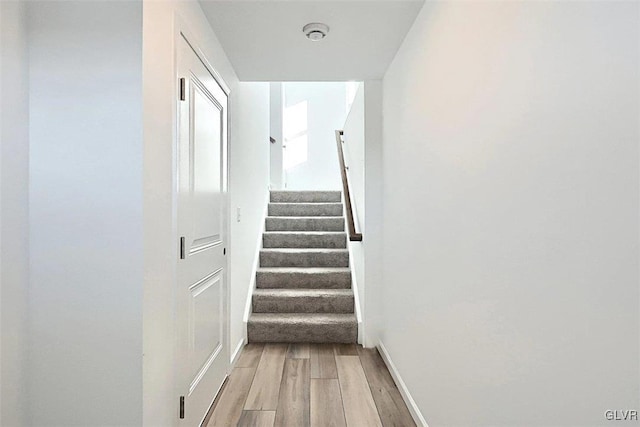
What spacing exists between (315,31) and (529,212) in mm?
1760

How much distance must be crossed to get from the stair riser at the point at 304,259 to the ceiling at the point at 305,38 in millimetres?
1831

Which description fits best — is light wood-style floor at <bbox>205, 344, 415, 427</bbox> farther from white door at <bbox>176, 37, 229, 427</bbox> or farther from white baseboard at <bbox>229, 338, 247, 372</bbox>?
white door at <bbox>176, 37, 229, 427</bbox>

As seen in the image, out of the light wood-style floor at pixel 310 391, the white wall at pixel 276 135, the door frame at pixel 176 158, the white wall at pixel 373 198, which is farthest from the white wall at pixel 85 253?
the white wall at pixel 276 135

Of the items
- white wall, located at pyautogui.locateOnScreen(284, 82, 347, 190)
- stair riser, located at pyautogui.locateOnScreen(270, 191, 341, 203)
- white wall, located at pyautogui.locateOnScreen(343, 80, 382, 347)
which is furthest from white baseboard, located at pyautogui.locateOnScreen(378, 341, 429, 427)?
white wall, located at pyautogui.locateOnScreen(284, 82, 347, 190)

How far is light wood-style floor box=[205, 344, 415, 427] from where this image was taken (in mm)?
2215

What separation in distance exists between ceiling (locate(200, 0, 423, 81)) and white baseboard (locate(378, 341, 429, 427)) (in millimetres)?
2134

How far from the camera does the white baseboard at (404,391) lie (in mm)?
2099

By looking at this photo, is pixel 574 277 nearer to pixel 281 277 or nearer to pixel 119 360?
pixel 119 360

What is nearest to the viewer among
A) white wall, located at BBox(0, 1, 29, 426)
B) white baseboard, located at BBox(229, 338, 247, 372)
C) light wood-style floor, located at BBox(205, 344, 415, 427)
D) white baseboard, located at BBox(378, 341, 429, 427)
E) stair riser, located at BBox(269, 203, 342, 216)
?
white wall, located at BBox(0, 1, 29, 426)

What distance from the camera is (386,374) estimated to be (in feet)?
9.37

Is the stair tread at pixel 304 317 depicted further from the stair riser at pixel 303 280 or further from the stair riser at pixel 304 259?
the stair riser at pixel 304 259

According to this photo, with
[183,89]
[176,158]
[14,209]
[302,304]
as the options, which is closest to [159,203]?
[176,158]

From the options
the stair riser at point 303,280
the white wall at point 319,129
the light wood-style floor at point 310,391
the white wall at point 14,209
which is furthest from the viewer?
the white wall at point 319,129

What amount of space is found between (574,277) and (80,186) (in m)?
1.50
